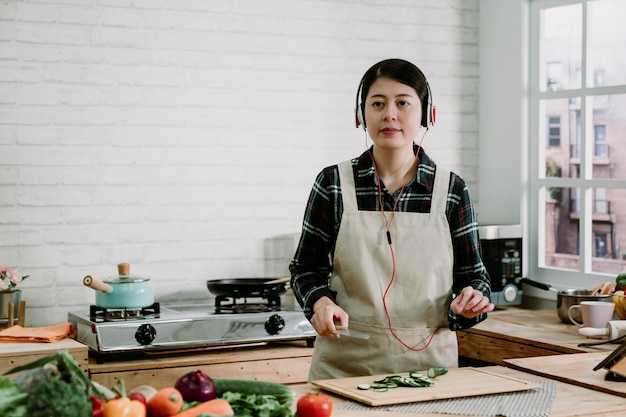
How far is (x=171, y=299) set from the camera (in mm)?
4336

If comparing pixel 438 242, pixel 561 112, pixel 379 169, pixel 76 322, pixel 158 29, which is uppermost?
pixel 158 29

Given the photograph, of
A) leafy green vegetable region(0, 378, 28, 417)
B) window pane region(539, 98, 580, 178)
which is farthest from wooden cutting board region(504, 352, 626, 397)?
window pane region(539, 98, 580, 178)

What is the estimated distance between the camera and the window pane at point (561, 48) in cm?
453

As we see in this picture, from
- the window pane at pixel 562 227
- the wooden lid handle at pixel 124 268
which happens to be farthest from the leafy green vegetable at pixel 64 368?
the window pane at pixel 562 227

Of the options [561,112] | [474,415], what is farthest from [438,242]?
[561,112]

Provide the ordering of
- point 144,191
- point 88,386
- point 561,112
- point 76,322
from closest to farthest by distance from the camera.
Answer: point 88,386 → point 76,322 → point 144,191 → point 561,112

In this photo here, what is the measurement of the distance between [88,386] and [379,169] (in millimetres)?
1376

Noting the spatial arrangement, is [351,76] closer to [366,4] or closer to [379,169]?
[366,4]

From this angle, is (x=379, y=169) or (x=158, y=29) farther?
(x=158, y=29)

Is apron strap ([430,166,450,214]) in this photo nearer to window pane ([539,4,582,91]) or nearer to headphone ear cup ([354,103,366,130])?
headphone ear cup ([354,103,366,130])

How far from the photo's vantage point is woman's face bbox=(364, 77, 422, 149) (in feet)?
8.92

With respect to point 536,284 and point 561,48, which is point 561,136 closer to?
point 561,48

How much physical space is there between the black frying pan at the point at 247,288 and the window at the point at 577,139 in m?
1.51

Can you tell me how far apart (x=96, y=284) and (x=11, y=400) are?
2132 millimetres
